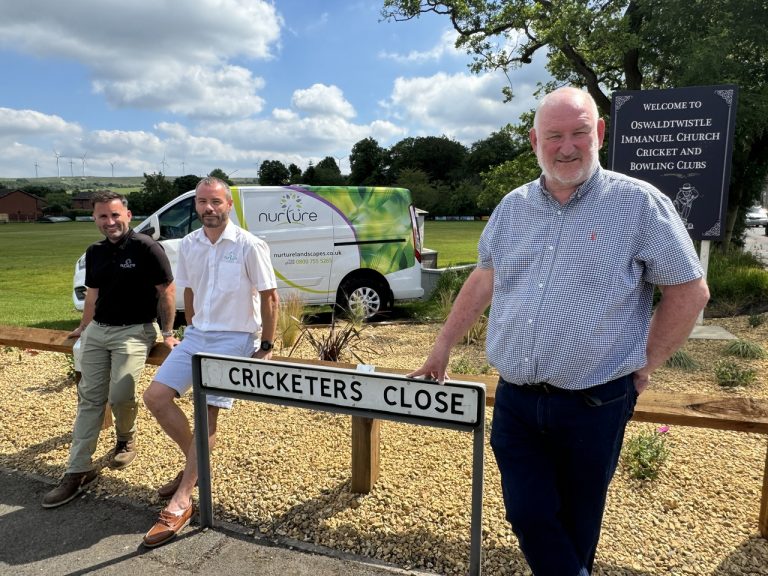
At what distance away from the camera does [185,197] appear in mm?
7801

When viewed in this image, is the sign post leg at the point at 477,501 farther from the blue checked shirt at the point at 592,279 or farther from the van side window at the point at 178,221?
the van side window at the point at 178,221

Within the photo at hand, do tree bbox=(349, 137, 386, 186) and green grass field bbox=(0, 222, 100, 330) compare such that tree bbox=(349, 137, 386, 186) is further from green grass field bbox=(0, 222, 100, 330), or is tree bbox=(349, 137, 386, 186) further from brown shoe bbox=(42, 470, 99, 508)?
brown shoe bbox=(42, 470, 99, 508)

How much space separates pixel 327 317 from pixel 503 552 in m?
6.63

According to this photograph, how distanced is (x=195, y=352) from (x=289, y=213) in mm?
5301

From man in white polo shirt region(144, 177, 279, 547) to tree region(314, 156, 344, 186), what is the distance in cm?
6867

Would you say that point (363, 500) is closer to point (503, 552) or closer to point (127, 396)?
point (503, 552)

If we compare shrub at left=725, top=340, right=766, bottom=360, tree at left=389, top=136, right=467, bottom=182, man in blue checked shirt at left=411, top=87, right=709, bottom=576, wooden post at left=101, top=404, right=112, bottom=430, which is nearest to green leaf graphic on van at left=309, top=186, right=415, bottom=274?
shrub at left=725, top=340, right=766, bottom=360

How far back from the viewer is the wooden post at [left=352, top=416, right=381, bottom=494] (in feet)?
10.1

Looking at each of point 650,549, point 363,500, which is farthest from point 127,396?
point 650,549

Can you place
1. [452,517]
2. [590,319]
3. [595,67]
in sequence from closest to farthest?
[590,319], [452,517], [595,67]

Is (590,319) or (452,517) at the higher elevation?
(590,319)

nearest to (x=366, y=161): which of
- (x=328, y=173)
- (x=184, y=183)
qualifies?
(x=328, y=173)

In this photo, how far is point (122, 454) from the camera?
3572 mm

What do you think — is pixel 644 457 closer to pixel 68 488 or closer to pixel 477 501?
pixel 477 501
